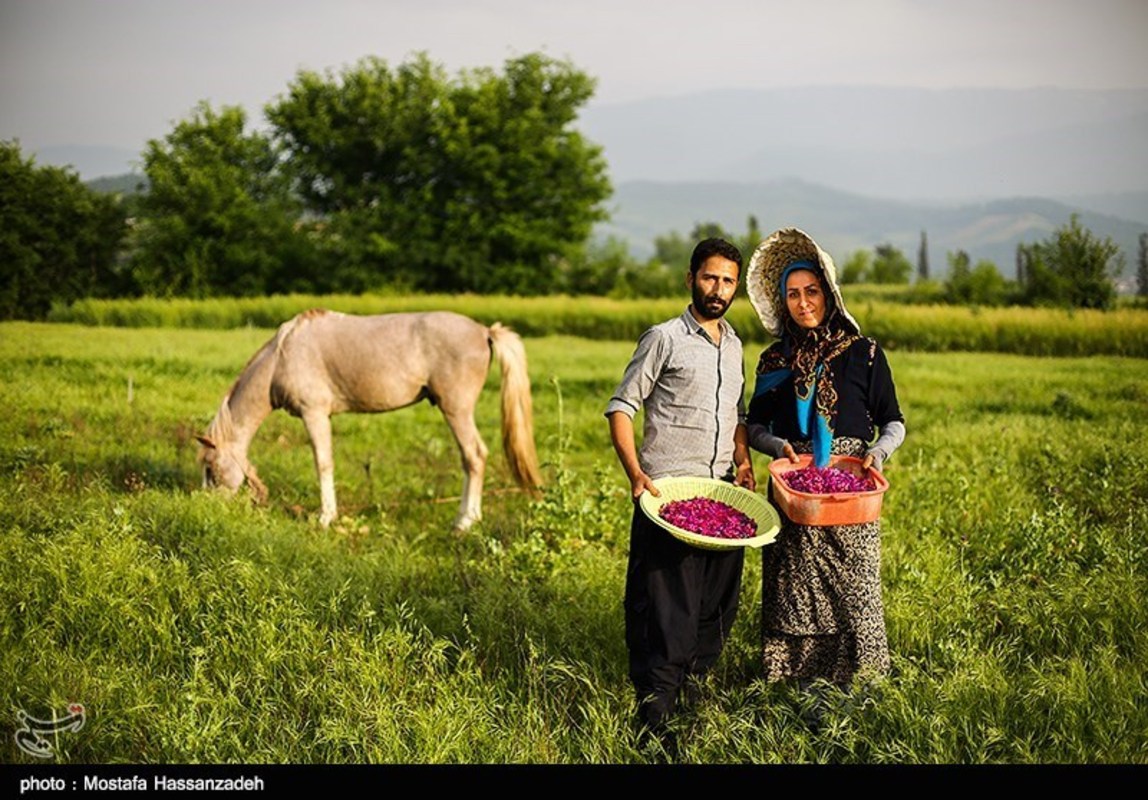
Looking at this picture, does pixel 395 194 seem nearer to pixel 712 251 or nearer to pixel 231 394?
pixel 231 394

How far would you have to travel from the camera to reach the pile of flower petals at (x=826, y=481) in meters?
3.25

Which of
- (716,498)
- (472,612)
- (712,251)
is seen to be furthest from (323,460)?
(712,251)

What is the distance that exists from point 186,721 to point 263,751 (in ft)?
0.97

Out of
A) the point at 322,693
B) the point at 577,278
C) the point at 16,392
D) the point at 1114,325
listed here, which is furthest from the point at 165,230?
→ the point at 322,693

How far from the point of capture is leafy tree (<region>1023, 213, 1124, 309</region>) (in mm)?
9992

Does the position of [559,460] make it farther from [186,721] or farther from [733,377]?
[186,721]

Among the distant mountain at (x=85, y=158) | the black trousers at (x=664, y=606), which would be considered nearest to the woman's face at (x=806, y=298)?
the black trousers at (x=664, y=606)

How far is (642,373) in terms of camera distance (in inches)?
132

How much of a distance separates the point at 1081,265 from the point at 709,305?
32.2ft

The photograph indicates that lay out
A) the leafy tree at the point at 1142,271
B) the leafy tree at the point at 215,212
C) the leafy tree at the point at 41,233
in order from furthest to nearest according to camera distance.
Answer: the leafy tree at the point at 215,212, the leafy tree at the point at 1142,271, the leafy tree at the point at 41,233

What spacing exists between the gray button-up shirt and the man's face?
0.10 metres

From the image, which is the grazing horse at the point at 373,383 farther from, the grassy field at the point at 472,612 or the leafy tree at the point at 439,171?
the leafy tree at the point at 439,171

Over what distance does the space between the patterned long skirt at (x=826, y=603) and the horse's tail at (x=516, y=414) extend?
350 cm

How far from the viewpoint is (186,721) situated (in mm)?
3227
